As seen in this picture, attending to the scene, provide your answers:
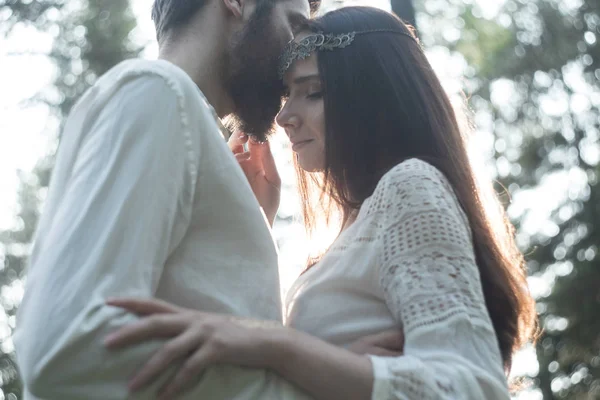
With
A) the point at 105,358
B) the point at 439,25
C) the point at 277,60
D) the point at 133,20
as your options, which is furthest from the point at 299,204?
the point at 439,25

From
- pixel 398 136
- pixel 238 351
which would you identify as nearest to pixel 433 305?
pixel 238 351

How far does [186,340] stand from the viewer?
63.4 inches

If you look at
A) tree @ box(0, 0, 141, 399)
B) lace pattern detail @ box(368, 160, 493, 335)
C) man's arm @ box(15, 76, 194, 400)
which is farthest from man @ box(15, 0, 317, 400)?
tree @ box(0, 0, 141, 399)

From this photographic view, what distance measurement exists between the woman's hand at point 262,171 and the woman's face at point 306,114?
412 mm

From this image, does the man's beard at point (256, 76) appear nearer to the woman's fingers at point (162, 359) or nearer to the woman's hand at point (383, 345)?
the woman's hand at point (383, 345)

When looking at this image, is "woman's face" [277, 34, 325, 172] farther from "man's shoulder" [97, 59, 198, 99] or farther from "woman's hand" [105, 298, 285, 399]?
"woman's hand" [105, 298, 285, 399]

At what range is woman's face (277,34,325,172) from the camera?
110 inches

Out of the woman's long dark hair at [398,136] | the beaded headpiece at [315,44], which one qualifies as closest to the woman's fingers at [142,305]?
the woman's long dark hair at [398,136]

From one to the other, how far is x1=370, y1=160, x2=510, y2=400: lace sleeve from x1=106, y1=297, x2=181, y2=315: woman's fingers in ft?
1.62

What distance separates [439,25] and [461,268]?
585 inches

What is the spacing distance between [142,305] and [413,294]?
0.66 meters

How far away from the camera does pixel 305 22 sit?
3.00m

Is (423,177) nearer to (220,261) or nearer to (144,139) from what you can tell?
(220,261)

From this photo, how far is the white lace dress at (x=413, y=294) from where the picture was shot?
1.77 metres
